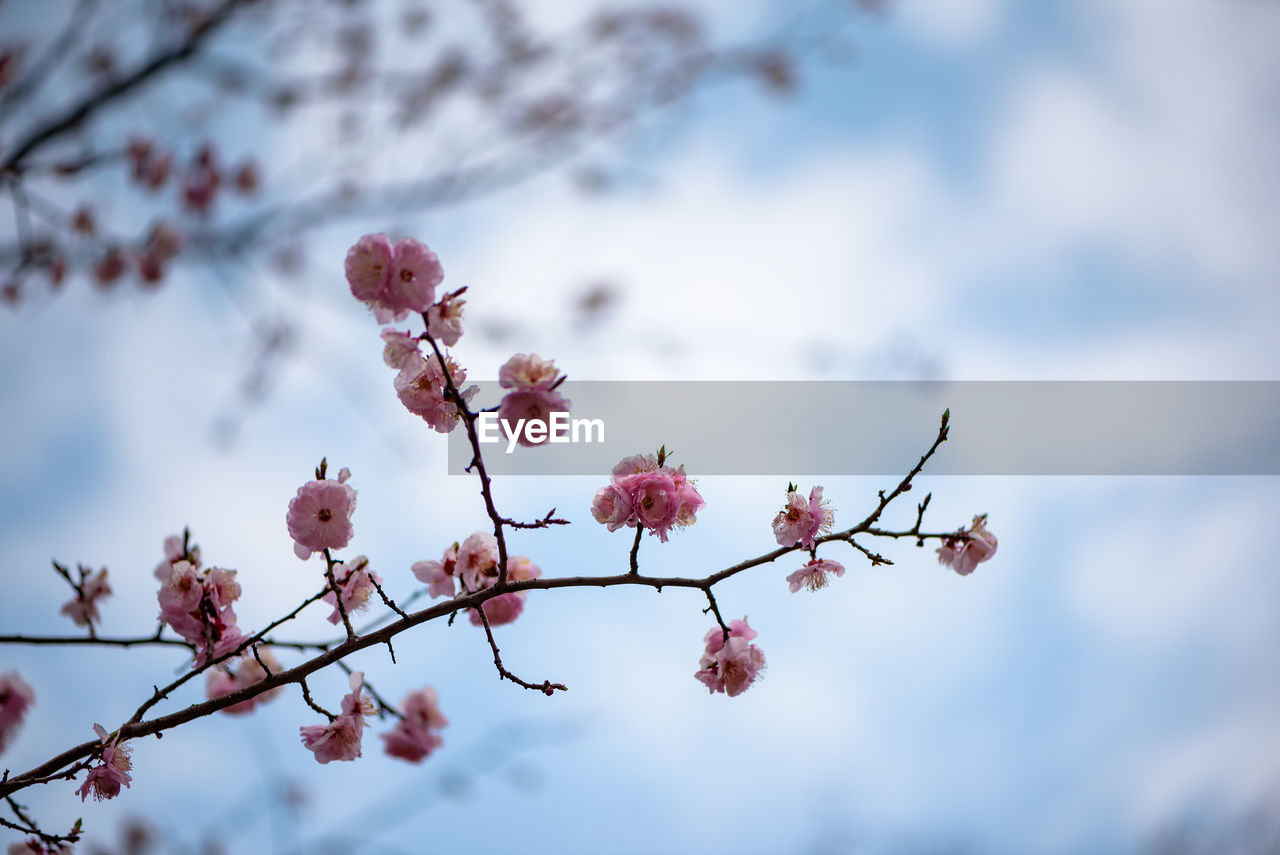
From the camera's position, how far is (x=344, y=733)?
2.48 m

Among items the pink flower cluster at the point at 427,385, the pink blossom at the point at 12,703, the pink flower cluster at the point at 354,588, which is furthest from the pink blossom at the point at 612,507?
the pink blossom at the point at 12,703

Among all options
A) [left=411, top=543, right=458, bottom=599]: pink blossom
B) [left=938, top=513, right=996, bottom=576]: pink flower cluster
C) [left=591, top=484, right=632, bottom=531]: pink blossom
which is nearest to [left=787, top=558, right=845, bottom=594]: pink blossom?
[left=938, top=513, right=996, bottom=576]: pink flower cluster

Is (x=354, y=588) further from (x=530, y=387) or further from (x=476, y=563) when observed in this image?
(x=530, y=387)

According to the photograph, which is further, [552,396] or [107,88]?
[107,88]

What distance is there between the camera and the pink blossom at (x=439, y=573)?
9.07 feet

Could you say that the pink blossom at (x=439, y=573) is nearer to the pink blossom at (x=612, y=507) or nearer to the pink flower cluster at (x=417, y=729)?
the pink blossom at (x=612, y=507)

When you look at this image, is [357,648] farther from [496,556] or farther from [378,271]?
[378,271]

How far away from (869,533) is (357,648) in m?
1.58

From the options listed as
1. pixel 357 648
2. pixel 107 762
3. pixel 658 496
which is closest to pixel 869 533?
pixel 658 496

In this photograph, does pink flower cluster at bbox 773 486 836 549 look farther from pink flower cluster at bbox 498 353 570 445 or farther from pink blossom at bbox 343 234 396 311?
pink blossom at bbox 343 234 396 311

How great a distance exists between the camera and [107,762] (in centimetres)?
213

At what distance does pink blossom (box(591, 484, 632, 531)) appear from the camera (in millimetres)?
2361

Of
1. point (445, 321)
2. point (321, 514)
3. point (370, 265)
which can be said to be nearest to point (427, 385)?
point (445, 321)

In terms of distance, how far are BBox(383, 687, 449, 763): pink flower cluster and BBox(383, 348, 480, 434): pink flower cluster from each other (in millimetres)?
1648
